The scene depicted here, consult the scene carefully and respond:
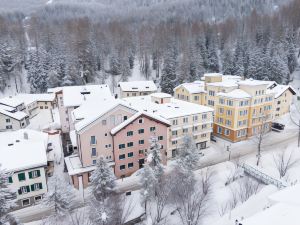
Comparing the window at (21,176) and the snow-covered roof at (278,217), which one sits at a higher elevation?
the snow-covered roof at (278,217)

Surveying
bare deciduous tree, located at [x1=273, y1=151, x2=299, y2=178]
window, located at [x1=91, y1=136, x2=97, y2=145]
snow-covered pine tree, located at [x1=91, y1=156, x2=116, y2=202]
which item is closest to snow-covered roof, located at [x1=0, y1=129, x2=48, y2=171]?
window, located at [x1=91, y1=136, x2=97, y2=145]

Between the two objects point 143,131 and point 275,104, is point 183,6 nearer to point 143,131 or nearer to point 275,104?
point 275,104

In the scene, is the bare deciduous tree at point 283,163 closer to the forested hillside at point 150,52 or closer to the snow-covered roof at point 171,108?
the snow-covered roof at point 171,108

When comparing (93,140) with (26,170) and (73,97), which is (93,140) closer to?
(26,170)

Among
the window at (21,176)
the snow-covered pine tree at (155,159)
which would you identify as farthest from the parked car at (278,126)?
the window at (21,176)

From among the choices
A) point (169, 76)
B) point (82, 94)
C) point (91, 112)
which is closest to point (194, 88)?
point (169, 76)

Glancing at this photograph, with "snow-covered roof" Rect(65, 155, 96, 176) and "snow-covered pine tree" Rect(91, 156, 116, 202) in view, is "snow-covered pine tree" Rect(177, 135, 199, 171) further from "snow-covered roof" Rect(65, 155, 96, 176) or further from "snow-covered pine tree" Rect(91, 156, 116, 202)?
"snow-covered roof" Rect(65, 155, 96, 176)
